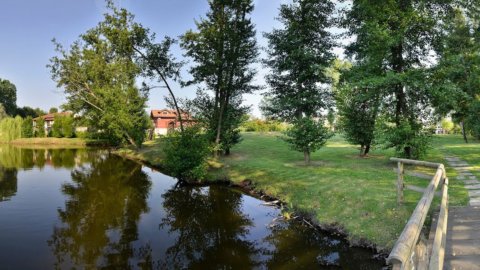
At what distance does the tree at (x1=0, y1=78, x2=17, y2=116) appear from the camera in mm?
82688

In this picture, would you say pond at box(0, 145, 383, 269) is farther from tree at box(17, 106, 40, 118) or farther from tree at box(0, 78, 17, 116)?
tree at box(17, 106, 40, 118)

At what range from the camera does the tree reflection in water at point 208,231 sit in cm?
909

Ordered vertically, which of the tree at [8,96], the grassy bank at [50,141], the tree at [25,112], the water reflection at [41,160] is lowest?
the water reflection at [41,160]

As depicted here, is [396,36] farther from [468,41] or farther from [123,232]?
[123,232]

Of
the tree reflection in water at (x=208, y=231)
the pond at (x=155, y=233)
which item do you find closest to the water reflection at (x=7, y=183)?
the pond at (x=155, y=233)

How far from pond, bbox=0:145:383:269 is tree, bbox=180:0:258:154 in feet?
28.7

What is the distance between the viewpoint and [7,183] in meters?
20.6

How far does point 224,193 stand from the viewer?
17.8 meters

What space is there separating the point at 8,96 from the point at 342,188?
98.1 metres

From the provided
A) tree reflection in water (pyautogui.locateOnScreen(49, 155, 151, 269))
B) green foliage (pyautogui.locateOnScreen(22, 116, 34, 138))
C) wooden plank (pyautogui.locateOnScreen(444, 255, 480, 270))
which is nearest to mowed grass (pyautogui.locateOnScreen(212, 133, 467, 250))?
wooden plank (pyautogui.locateOnScreen(444, 255, 480, 270))

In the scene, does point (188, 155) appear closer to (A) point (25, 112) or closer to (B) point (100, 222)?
(B) point (100, 222)

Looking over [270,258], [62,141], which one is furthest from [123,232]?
[62,141]

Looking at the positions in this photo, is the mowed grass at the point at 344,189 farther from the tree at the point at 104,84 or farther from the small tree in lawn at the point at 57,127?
the small tree in lawn at the point at 57,127

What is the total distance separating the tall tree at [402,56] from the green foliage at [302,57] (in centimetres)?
236
